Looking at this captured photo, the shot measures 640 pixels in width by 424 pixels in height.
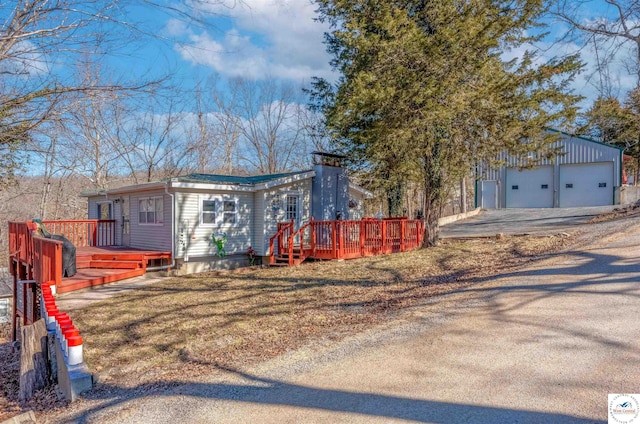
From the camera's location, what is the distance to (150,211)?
13914 mm

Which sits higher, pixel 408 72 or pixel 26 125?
pixel 408 72

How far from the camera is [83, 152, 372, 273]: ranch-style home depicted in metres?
12.9

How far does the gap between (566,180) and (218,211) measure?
17998 mm

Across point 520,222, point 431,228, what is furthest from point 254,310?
point 520,222

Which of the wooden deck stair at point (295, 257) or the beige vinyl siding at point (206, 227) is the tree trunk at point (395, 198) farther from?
the beige vinyl siding at point (206, 227)

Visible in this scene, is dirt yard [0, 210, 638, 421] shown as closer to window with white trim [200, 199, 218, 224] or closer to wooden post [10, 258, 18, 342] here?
wooden post [10, 258, 18, 342]

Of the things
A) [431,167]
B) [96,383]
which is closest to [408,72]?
[431,167]

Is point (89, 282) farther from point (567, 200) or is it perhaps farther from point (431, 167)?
point (567, 200)

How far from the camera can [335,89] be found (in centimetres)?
1399

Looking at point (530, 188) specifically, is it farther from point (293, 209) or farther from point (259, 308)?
point (259, 308)

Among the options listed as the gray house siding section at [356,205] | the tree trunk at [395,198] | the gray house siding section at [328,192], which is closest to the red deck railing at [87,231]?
the gray house siding section at [328,192]

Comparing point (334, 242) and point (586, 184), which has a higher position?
point (586, 184)

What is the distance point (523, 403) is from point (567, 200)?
22.0 m

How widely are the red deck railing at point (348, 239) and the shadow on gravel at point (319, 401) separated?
805 centimetres
